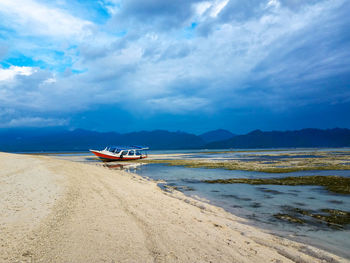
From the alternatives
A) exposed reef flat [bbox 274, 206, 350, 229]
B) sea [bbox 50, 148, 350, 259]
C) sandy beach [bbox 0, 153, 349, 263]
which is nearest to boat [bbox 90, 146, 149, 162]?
sea [bbox 50, 148, 350, 259]

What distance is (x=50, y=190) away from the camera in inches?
568

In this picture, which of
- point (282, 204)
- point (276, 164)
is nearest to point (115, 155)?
point (276, 164)

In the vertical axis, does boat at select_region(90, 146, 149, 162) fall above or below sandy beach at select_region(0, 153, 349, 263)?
above

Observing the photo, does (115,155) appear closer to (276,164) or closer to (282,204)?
(276,164)

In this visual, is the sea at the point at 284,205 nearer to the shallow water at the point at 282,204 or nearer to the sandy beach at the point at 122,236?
the shallow water at the point at 282,204

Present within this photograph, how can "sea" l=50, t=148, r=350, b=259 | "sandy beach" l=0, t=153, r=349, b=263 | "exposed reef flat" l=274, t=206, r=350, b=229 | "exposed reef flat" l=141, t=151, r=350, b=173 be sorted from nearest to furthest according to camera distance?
"sandy beach" l=0, t=153, r=349, b=263 → "sea" l=50, t=148, r=350, b=259 → "exposed reef flat" l=274, t=206, r=350, b=229 → "exposed reef flat" l=141, t=151, r=350, b=173

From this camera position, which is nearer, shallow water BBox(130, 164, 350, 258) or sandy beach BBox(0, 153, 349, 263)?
sandy beach BBox(0, 153, 349, 263)

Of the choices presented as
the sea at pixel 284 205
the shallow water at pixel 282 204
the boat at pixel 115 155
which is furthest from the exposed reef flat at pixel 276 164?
the sea at pixel 284 205

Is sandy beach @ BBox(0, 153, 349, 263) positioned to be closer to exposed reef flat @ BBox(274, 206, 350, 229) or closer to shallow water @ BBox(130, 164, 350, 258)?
shallow water @ BBox(130, 164, 350, 258)

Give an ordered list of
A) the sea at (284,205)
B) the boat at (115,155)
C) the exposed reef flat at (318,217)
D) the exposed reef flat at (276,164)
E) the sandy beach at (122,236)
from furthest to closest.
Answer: the boat at (115,155)
the exposed reef flat at (276,164)
the exposed reef flat at (318,217)
the sea at (284,205)
the sandy beach at (122,236)

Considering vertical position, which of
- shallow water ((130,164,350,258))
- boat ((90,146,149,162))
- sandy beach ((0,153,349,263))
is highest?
boat ((90,146,149,162))

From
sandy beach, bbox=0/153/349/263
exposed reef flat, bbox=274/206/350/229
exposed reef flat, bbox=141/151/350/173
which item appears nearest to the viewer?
sandy beach, bbox=0/153/349/263

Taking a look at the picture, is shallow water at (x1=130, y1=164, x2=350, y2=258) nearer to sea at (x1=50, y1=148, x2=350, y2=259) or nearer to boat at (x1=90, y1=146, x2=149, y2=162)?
sea at (x1=50, y1=148, x2=350, y2=259)

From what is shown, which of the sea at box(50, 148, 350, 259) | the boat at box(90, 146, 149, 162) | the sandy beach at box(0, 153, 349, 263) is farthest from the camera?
the boat at box(90, 146, 149, 162)
